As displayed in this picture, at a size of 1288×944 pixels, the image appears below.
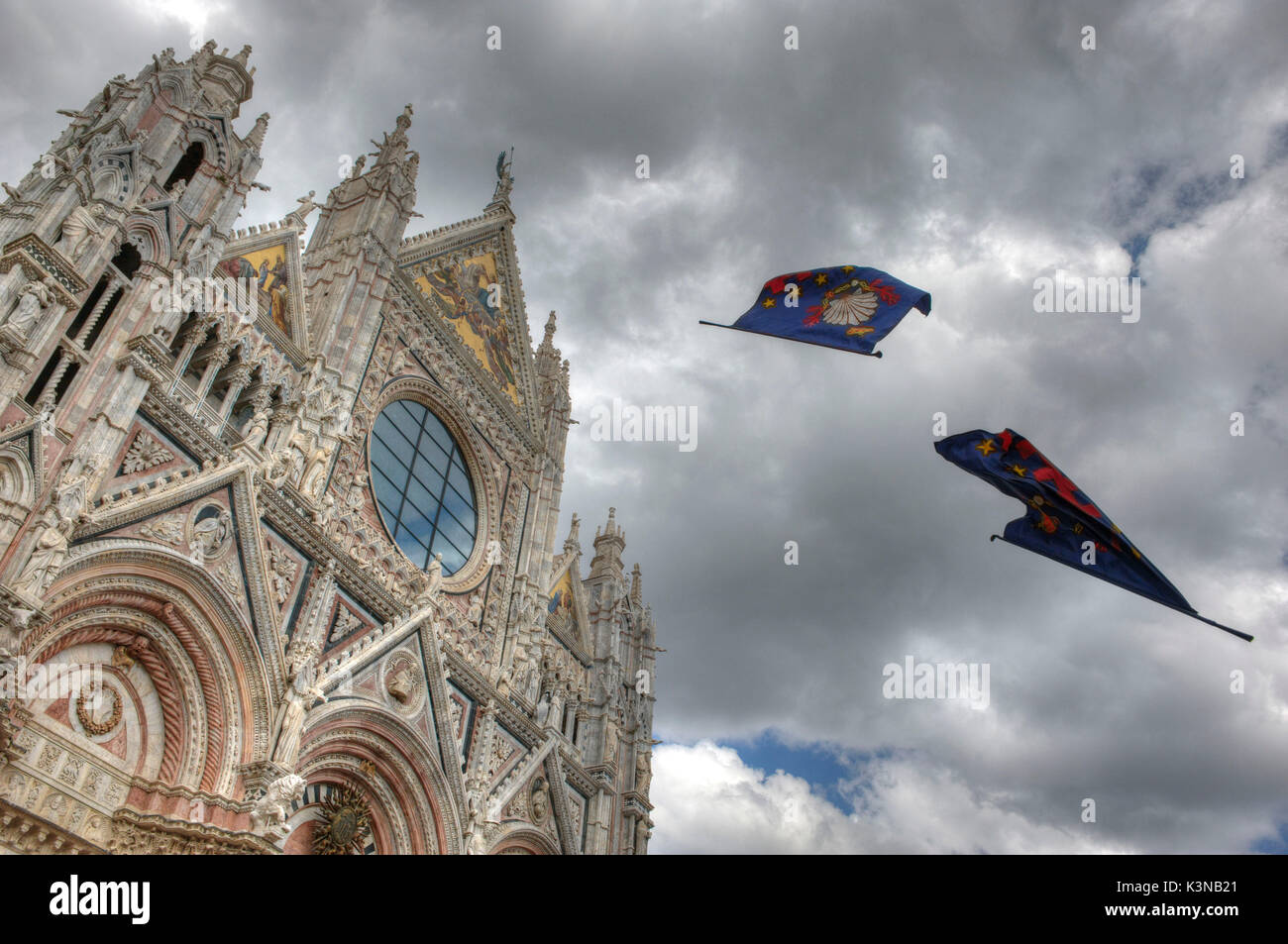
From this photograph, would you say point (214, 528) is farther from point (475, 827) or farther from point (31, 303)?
point (475, 827)

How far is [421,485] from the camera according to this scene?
68.1ft

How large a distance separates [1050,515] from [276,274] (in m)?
14.1

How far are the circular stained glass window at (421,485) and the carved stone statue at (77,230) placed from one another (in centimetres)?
722

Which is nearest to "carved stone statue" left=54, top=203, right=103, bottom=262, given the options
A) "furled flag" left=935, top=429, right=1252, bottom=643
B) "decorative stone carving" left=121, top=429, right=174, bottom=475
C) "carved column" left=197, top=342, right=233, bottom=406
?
"decorative stone carving" left=121, top=429, right=174, bottom=475

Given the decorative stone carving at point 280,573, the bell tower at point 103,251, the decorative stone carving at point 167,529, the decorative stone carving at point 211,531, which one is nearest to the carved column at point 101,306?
the bell tower at point 103,251

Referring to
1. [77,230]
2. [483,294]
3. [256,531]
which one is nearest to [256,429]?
[256,531]

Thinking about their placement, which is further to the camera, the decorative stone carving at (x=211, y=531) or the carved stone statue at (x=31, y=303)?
the decorative stone carving at (x=211, y=531)

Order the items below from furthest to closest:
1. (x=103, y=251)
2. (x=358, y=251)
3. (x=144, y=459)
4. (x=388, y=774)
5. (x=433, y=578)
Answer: (x=358, y=251), (x=433, y=578), (x=388, y=774), (x=144, y=459), (x=103, y=251)

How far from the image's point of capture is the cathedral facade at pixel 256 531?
11883 mm

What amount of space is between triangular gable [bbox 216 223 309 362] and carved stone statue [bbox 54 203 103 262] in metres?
3.71

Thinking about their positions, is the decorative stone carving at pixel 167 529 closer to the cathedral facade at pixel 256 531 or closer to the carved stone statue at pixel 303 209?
the cathedral facade at pixel 256 531
